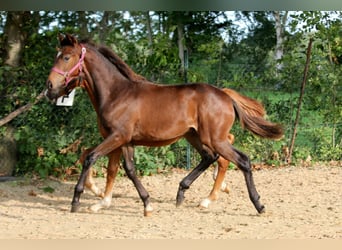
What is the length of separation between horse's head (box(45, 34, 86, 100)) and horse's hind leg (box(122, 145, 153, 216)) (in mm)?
1025

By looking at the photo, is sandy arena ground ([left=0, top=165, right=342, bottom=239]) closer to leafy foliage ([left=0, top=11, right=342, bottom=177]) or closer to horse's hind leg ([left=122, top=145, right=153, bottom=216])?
horse's hind leg ([left=122, top=145, right=153, bottom=216])

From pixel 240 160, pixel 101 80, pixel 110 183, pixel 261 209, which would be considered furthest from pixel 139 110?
pixel 261 209

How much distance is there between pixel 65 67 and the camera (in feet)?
23.2

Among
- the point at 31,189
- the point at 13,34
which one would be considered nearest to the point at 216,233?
the point at 31,189

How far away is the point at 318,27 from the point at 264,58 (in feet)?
8.94

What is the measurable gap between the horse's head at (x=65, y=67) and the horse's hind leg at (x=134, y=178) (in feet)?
3.36

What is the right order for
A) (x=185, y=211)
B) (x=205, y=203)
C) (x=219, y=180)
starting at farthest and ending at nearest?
1. (x=219, y=180)
2. (x=205, y=203)
3. (x=185, y=211)

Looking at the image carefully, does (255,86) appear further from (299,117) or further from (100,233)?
(100,233)

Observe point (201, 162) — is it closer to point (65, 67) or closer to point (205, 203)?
point (205, 203)

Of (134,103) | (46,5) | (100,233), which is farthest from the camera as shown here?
(134,103)

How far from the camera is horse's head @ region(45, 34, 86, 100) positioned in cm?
703

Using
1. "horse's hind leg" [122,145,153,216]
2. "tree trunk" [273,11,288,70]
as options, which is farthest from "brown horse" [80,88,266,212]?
"tree trunk" [273,11,288,70]

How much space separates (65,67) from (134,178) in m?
1.54

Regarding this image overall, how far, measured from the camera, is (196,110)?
23.7ft
